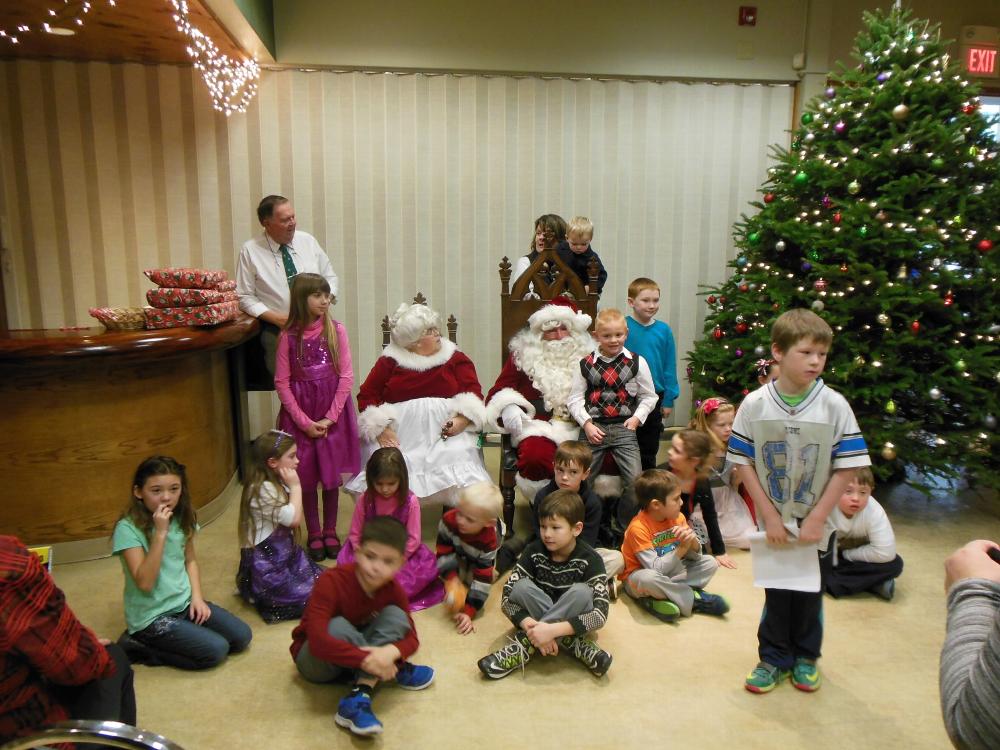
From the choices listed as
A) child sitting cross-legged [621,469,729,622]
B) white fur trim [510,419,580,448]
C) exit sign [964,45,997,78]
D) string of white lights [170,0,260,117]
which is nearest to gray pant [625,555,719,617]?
child sitting cross-legged [621,469,729,622]

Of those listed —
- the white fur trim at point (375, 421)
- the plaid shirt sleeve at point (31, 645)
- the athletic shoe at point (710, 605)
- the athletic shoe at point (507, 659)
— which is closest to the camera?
the plaid shirt sleeve at point (31, 645)

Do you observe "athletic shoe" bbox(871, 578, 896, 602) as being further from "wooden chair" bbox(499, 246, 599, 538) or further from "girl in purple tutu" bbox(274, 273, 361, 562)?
"girl in purple tutu" bbox(274, 273, 361, 562)

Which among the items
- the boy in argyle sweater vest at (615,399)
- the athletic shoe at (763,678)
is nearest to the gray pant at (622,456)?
the boy in argyle sweater vest at (615,399)

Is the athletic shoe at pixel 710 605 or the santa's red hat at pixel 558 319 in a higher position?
the santa's red hat at pixel 558 319

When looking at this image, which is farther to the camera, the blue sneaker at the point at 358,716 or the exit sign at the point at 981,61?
the exit sign at the point at 981,61

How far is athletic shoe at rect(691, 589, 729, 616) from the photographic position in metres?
3.50

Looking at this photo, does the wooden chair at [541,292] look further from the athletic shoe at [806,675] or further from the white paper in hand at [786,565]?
the athletic shoe at [806,675]

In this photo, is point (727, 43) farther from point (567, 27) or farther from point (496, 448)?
point (496, 448)

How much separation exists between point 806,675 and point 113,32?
17.6 ft

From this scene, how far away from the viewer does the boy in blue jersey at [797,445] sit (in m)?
2.61

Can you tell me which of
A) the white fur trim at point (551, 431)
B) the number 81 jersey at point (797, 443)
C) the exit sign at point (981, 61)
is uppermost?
the exit sign at point (981, 61)

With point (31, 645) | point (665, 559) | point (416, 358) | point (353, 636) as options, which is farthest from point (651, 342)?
point (31, 645)

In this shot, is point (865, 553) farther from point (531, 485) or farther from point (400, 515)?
point (400, 515)

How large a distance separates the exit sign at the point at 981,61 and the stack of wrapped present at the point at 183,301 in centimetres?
635
